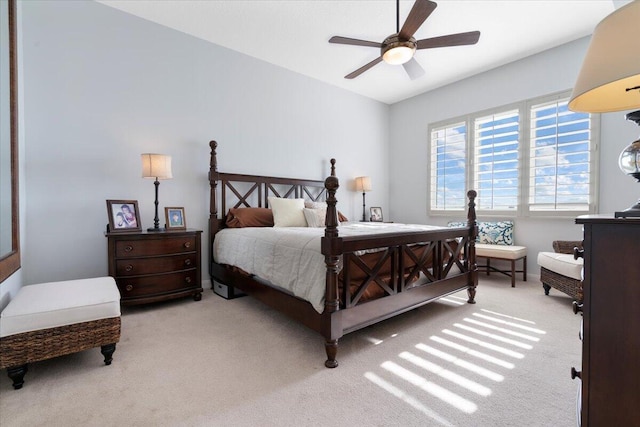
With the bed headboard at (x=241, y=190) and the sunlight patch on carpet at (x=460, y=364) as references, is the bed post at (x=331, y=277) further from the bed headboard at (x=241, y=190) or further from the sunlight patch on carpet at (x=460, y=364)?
the bed headboard at (x=241, y=190)

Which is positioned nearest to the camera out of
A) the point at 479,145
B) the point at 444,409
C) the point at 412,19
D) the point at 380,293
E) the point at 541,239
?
the point at 444,409

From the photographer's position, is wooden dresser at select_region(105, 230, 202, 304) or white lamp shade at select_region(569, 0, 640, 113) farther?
wooden dresser at select_region(105, 230, 202, 304)

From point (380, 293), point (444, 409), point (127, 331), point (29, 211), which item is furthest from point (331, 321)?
point (29, 211)

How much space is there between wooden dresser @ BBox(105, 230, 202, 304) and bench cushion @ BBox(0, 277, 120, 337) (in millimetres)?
545

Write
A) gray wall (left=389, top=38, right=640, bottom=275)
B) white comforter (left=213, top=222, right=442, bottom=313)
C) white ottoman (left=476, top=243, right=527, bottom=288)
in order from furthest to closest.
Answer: white ottoman (left=476, top=243, right=527, bottom=288) → gray wall (left=389, top=38, right=640, bottom=275) → white comforter (left=213, top=222, right=442, bottom=313)

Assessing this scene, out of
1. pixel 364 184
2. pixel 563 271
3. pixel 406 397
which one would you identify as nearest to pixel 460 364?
pixel 406 397

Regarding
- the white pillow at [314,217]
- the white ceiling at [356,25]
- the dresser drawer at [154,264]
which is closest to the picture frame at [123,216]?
the dresser drawer at [154,264]

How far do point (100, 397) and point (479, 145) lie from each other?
501cm

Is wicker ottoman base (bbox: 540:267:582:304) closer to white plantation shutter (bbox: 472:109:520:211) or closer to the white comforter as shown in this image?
white plantation shutter (bbox: 472:109:520:211)

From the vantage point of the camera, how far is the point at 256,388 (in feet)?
5.20

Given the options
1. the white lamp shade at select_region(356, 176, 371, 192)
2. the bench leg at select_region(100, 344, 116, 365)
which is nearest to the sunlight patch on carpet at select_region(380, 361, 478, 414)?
the bench leg at select_region(100, 344, 116, 365)

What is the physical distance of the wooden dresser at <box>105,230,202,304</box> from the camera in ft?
8.43

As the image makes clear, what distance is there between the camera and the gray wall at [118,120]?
261cm

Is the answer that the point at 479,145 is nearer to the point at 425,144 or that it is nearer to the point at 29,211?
the point at 425,144
